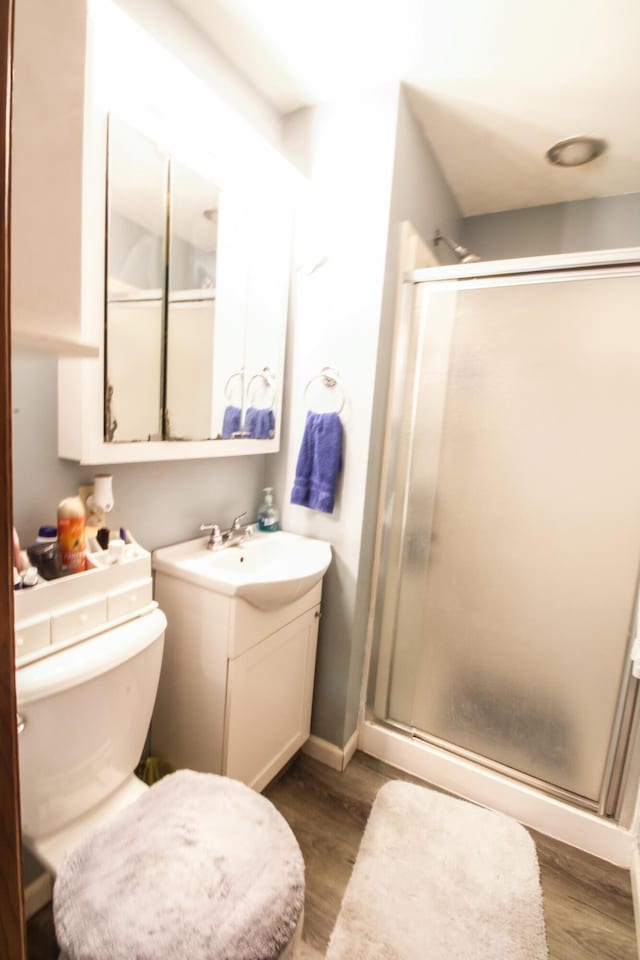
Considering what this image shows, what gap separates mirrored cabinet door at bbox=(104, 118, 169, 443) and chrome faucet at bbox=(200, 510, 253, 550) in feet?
1.32

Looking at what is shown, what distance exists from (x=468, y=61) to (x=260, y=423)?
1332 millimetres

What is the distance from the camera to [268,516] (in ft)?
5.82

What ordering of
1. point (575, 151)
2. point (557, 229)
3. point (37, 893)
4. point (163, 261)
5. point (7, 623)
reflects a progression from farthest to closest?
1. point (557, 229)
2. point (575, 151)
3. point (163, 261)
4. point (37, 893)
5. point (7, 623)

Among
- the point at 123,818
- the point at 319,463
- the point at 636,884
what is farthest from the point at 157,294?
the point at 636,884

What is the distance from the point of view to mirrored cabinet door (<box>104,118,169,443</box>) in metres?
1.09

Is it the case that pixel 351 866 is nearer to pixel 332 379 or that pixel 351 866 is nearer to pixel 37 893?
pixel 37 893

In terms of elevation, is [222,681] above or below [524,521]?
below

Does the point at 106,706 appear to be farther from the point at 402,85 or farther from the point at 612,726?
the point at 402,85

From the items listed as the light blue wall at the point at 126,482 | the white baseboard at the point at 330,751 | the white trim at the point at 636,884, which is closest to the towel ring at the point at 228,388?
the light blue wall at the point at 126,482

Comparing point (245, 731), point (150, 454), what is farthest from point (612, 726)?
point (150, 454)

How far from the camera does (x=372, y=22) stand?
1216 mm

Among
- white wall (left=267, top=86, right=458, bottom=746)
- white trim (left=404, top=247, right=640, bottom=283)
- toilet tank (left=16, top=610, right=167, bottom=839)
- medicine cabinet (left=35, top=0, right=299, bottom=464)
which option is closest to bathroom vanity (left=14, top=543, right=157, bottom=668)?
toilet tank (left=16, top=610, right=167, bottom=839)

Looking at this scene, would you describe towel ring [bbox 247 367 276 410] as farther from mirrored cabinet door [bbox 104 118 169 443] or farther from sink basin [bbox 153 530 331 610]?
sink basin [bbox 153 530 331 610]

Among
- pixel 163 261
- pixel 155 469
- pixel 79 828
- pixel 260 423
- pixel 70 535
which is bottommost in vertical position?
pixel 79 828
